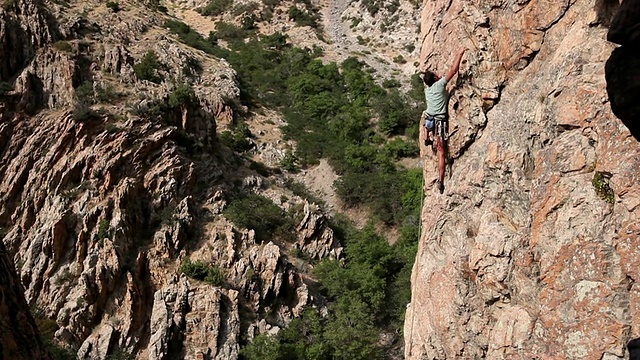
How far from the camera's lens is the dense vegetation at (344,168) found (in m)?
25.6

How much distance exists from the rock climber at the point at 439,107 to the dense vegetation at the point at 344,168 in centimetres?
1562

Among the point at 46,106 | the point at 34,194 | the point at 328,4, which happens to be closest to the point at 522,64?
the point at 34,194

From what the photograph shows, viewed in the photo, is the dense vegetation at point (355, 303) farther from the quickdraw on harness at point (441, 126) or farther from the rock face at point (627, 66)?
the rock face at point (627, 66)

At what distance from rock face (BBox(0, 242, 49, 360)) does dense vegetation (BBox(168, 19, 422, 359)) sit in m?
13.6

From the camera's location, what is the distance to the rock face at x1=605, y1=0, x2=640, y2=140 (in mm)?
4480

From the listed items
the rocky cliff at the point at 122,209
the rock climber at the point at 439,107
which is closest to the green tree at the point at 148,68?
the rocky cliff at the point at 122,209

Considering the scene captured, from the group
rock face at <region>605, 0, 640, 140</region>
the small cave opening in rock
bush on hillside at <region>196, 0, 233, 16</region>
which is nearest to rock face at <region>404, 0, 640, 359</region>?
the small cave opening in rock

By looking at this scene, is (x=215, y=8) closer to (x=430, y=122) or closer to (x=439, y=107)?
(x=430, y=122)

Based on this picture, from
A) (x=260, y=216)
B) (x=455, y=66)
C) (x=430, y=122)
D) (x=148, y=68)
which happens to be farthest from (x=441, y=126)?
(x=148, y=68)

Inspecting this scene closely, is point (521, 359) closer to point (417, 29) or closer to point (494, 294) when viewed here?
point (494, 294)

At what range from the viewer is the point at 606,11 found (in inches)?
271

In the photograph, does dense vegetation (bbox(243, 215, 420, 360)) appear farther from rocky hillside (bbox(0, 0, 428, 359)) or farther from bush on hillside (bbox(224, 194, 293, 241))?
bush on hillside (bbox(224, 194, 293, 241))

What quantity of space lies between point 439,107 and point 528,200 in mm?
2788

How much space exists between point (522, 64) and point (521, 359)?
4.76m
